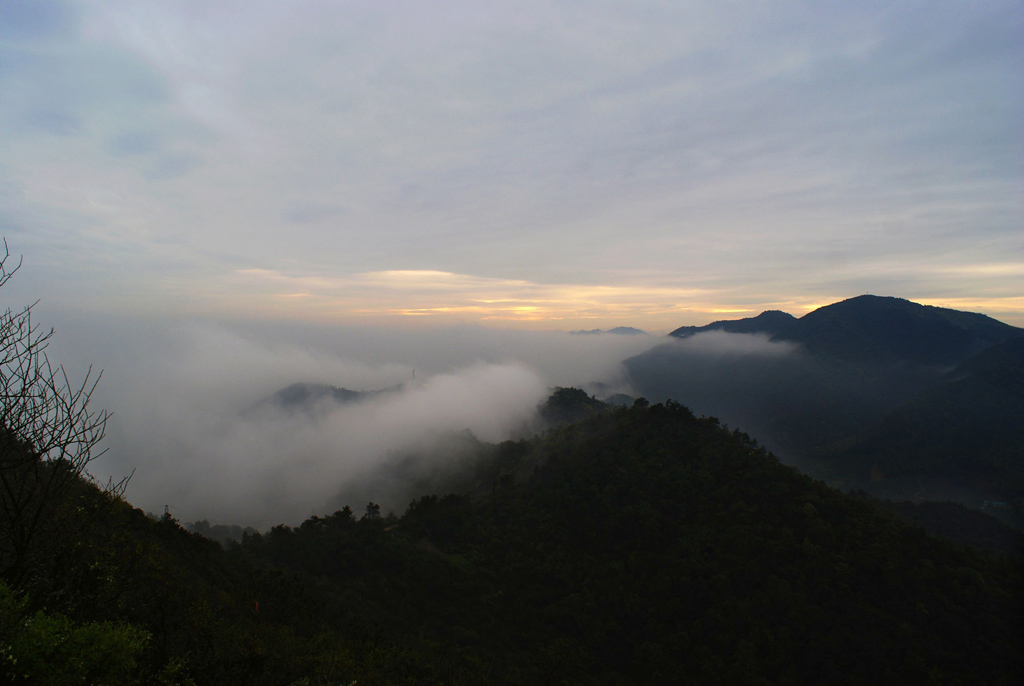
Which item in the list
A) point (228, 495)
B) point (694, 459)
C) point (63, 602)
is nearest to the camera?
point (63, 602)

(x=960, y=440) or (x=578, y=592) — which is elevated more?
(x=960, y=440)

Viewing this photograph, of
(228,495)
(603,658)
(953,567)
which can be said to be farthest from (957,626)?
(228,495)

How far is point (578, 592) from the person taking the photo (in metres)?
51.1

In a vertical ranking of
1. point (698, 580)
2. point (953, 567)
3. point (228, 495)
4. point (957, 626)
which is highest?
point (953, 567)

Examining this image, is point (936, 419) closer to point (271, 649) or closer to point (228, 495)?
point (271, 649)

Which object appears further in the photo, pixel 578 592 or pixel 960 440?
pixel 960 440

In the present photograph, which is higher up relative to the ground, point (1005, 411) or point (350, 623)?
point (1005, 411)

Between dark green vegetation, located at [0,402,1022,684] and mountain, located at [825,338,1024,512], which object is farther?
mountain, located at [825,338,1024,512]

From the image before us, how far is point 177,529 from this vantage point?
38.4 meters

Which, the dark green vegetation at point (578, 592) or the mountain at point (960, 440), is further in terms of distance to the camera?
the mountain at point (960, 440)

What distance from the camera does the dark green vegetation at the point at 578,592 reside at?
16719 millimetres

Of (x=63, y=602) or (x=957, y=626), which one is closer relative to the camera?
(x=63, y=602)

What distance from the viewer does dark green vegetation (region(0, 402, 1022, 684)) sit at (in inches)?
658

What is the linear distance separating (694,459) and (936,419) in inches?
5294
